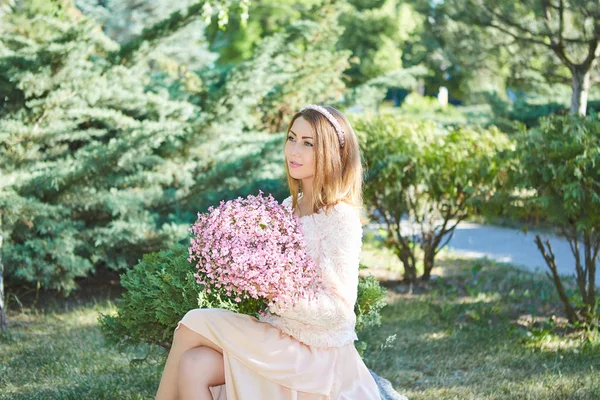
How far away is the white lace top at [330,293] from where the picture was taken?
2.63 meters

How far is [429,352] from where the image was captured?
476cm

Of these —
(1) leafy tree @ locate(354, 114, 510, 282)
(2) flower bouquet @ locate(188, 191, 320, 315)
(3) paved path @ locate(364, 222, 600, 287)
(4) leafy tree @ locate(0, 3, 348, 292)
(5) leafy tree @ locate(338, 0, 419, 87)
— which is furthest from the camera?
(5) leafy tree @ locate(338, 0, 419, 87)

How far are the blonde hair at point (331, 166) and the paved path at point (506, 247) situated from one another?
460cm

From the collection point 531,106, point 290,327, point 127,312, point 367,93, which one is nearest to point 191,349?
point 290,327

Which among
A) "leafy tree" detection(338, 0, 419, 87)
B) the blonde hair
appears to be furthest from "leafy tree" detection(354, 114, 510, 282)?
"leafy tree" detection(338, 0, 419, 87)

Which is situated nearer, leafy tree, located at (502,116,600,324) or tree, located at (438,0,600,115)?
leafy tree, located at (502,116,600,324)

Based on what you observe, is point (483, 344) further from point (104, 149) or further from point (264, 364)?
point (104, 149)

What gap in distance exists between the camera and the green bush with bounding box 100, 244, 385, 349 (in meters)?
3.15

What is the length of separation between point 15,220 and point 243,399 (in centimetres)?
329

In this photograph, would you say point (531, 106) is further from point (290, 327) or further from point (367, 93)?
point (290, 327)

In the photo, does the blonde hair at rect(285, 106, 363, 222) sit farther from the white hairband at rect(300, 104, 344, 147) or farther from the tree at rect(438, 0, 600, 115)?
the tree at rect(438, 0, 600, 115)

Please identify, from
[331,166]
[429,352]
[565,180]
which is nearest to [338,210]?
[331,166]

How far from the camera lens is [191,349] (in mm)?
2691

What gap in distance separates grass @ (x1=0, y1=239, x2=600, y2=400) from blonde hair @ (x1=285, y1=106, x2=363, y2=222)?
87cm
